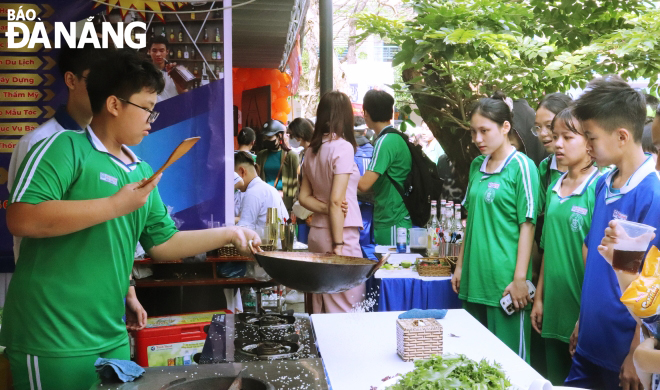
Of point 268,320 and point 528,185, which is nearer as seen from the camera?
point 268,320

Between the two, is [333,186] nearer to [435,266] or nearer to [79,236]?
[435,266]

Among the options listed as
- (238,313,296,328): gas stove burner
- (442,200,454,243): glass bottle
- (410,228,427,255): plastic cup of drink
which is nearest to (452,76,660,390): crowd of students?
(442,200,454,243): glass bottle

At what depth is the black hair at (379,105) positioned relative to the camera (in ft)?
16.2

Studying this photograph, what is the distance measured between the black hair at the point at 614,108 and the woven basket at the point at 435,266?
66.4 inches

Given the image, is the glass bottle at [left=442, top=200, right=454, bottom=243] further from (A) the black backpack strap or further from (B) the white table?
(B) the white table

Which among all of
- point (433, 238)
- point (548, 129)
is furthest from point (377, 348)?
point (433, 238)

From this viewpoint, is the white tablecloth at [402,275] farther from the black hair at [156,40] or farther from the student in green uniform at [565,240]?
the black hair at [156,40]

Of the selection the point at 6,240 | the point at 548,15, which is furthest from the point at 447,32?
the point at 6,240

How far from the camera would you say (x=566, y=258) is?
9.92 feet

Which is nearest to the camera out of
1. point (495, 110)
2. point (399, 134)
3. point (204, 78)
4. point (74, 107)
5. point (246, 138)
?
point (74, 107)

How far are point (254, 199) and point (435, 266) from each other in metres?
1.87

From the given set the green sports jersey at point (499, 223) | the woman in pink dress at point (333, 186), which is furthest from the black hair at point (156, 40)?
the green sports jersey at point (499, 223)

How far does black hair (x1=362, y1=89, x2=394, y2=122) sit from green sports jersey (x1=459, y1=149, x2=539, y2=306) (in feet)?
5.33

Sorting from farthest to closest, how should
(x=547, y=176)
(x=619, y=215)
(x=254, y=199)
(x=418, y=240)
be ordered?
(x=254, y=199)
(x=418, y=240)
(x=547, y=176)
(x=619, y=215)
